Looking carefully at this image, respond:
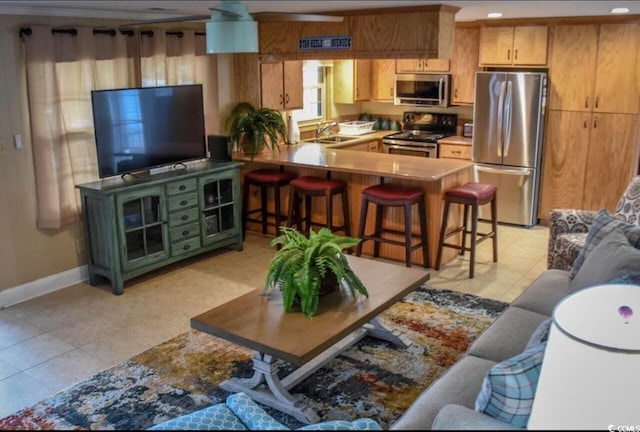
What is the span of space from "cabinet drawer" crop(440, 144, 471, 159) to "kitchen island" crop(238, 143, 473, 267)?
1357mm

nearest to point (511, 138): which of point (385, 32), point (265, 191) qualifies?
point (385, 32)

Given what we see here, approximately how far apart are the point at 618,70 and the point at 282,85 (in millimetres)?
3402

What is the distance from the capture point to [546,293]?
3484mm

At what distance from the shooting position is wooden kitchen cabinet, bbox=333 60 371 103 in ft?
25.1

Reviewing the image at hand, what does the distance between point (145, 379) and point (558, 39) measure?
5179 millimetres

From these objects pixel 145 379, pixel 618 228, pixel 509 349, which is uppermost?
pixel 618 228

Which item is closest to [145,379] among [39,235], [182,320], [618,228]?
[182,320]

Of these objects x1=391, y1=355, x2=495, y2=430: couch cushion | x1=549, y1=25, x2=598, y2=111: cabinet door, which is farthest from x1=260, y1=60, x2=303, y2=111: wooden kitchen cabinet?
x1=391, y1=355, x2=495, y2=430: couch cushion

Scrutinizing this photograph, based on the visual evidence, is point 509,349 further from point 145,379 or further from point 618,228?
point 145,379

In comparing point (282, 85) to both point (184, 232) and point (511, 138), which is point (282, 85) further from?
point (511, 138)

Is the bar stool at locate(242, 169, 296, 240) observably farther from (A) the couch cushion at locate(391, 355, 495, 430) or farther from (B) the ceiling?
(A) the couch cushion at locate(391, 355, 495, 430)

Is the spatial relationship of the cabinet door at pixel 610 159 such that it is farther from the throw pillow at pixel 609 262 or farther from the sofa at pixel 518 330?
the throw pillow at pixel 609 262

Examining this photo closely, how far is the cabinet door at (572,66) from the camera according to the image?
6008 mm

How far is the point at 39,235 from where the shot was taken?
477 centimetres
